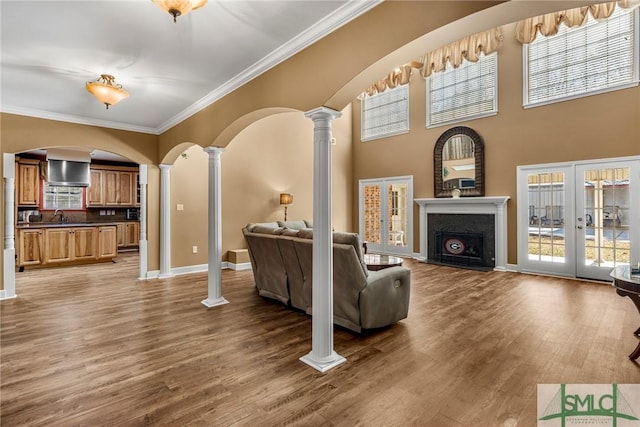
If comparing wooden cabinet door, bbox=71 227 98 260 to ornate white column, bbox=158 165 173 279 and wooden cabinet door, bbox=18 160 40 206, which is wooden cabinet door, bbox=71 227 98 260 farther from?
ornate white column, bbox=158 165 173 279

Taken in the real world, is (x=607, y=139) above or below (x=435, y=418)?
above

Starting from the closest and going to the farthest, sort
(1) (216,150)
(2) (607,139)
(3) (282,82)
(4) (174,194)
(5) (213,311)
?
(3) (282,82) → (5) (213,311) → (1) (216,150) → (2) (607,139) → (4) (174,194)

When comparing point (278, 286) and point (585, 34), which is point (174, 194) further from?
point (585, 34)

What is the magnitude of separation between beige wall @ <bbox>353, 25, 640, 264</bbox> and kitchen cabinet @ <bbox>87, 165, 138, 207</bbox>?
7220 millimetres

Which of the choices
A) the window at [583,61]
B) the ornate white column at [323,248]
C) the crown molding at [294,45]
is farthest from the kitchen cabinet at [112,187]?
the window at [583,61]

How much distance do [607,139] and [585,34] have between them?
1893mm

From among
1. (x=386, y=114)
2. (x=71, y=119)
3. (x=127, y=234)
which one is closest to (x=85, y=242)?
(x=127, y=234)

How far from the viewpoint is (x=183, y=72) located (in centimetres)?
329

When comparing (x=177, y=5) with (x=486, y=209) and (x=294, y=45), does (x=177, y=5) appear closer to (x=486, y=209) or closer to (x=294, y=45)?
(x=294, y=45)

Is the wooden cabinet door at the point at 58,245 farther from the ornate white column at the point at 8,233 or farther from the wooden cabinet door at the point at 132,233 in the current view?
the ornate white column at the point at 8,233

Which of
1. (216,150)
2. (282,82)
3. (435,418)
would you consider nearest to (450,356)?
(435,418)

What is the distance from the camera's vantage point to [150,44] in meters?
2.74

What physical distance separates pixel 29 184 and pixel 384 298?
8959 millimetres

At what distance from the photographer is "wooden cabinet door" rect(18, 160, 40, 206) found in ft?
24.3
